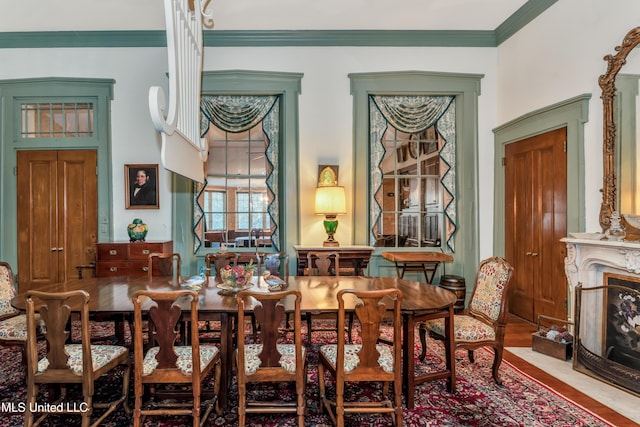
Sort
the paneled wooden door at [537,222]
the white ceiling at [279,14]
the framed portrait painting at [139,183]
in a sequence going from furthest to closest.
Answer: the framed portrait painting at [139,183], the white ceiling at [279,14], the paneled wooden door at [537,222]

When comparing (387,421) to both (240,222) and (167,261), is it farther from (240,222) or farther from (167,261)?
(240,222)

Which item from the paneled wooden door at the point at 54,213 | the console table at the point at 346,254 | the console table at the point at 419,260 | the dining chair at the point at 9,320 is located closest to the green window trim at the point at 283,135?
the console table at the point at 346,254

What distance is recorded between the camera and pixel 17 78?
4.80 meters

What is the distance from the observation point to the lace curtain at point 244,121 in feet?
15.7

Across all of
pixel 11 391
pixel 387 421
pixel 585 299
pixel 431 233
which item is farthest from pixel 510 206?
pixel 11 391

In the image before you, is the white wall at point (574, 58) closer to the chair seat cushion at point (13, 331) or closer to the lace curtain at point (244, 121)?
the lace curtain at point (244, 121)

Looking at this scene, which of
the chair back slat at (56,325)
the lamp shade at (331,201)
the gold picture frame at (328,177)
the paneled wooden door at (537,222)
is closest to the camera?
the chair back slat at (56,325)

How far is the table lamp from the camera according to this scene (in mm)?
4520

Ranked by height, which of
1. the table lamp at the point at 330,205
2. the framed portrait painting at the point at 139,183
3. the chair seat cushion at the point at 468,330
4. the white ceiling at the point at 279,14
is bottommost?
the chair seat cushion at the point at 468,330

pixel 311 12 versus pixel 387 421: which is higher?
pixel 311 12

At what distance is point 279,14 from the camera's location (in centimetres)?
438

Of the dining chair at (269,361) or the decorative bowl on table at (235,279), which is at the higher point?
the decorative bowl on table at (235,279)

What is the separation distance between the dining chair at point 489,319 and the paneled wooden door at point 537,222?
1.43m

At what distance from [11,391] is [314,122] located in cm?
398
